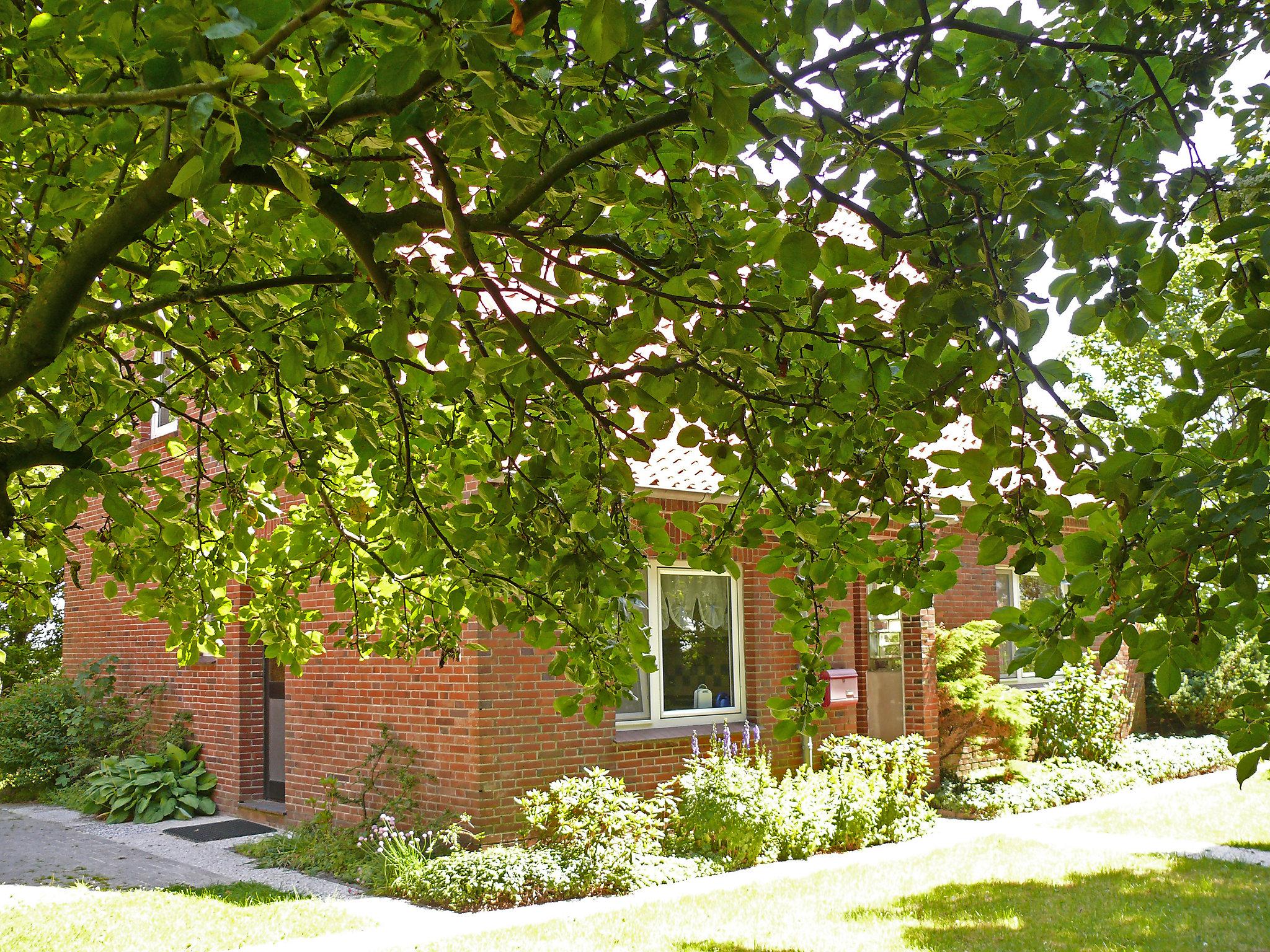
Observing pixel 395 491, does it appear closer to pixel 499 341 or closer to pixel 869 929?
pixel 499 341

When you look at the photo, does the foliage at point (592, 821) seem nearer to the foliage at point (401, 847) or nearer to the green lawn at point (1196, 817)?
the foliage at point (401, 847)

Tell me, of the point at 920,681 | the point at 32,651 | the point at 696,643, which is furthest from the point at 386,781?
the point at 32,651

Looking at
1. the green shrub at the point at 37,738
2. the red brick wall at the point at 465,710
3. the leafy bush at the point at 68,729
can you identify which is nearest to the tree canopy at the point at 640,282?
the red brick wall at the point at 465,710

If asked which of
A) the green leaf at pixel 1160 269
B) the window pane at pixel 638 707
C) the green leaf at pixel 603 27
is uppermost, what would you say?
the green leaf at pixel 603 27

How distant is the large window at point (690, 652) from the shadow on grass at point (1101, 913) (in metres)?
3.15

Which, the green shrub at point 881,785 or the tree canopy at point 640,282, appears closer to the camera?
the tree canopy at point 640,282

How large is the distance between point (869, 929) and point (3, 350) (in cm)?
598

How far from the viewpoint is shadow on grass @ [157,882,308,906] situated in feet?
25.0

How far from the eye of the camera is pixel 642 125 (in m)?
2.37

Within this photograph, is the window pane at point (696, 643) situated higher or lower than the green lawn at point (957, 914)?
higher

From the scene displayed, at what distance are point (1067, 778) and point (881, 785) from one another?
3.87m

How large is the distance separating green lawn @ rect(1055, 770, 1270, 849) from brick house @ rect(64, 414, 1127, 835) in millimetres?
2016

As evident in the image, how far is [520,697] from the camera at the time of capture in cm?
895

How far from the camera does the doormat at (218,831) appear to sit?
1051cm
